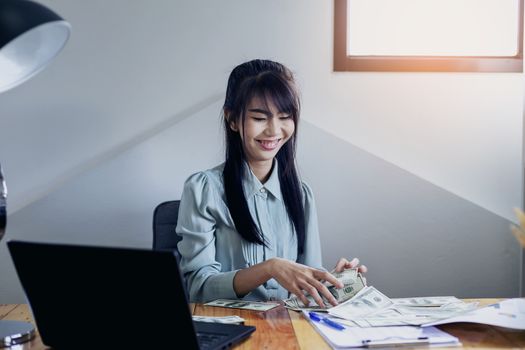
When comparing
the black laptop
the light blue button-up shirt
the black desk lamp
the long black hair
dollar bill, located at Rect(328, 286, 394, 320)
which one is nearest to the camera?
the black laptop

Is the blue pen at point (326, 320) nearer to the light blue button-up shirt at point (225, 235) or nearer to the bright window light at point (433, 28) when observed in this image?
the light blue button-up shirt at point (225, 235)

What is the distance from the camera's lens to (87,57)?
2303mm

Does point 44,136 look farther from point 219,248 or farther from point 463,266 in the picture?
point 463,266

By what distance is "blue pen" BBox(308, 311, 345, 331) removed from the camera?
1217mm

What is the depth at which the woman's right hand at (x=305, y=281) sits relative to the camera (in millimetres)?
1394

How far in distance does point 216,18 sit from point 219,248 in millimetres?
919

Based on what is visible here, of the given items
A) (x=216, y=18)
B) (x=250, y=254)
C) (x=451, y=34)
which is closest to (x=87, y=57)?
(x=216, y=18)

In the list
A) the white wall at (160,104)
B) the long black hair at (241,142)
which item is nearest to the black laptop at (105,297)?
the long black hair at (241,142)

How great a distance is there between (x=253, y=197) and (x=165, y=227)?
0.32 metres

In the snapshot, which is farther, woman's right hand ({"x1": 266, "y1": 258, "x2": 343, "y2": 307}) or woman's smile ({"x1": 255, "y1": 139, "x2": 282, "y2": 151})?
woman's smile ({"x1": 255, "y1": 139, "x2": 282, "y2": 151})

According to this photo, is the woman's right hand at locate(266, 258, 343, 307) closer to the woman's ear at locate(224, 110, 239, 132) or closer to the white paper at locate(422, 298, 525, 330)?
the white paper at locate(422, 298, 525, 330)

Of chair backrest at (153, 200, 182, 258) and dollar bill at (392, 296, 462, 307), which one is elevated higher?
chair backrest at (153, 200, 182, 258)

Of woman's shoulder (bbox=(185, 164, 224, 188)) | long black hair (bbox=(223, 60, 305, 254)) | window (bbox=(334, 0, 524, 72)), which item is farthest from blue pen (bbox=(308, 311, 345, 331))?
window (bbox=(334, 0, 524, 72))

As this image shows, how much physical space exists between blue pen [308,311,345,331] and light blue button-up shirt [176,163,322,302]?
0.36 m
